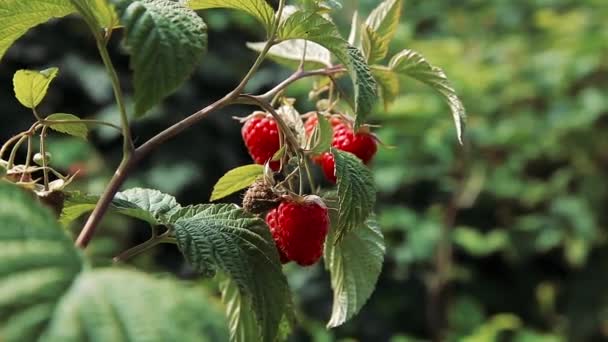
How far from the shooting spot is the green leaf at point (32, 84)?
0.64m

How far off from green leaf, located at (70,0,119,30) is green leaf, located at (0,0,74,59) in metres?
0.03

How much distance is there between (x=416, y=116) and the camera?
8.52 ft

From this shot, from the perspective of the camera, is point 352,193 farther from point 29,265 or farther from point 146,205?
point 29,265

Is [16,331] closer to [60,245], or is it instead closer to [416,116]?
[60,245]

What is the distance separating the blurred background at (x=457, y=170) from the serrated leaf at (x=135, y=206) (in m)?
1.85

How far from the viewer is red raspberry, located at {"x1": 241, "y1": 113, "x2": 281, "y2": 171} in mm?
720

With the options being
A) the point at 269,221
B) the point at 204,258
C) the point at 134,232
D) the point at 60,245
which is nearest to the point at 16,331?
the point at 60,245

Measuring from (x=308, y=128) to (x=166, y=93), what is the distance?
247mm

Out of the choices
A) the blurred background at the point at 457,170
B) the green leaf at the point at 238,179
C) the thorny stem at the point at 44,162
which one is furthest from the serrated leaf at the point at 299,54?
the blurred background at the point at 457,170

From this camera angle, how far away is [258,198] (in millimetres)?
675

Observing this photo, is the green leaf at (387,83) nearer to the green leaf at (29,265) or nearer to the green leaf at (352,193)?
the green leaf at (352,193)

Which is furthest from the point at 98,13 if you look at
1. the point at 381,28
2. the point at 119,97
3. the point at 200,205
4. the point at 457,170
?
the point at 457,170

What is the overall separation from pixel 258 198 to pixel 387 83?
0.42ft

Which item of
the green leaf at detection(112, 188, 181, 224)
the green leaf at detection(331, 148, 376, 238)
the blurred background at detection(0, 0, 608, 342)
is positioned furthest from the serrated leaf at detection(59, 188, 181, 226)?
the blurred background at detection(0, 0, 608, 342)
